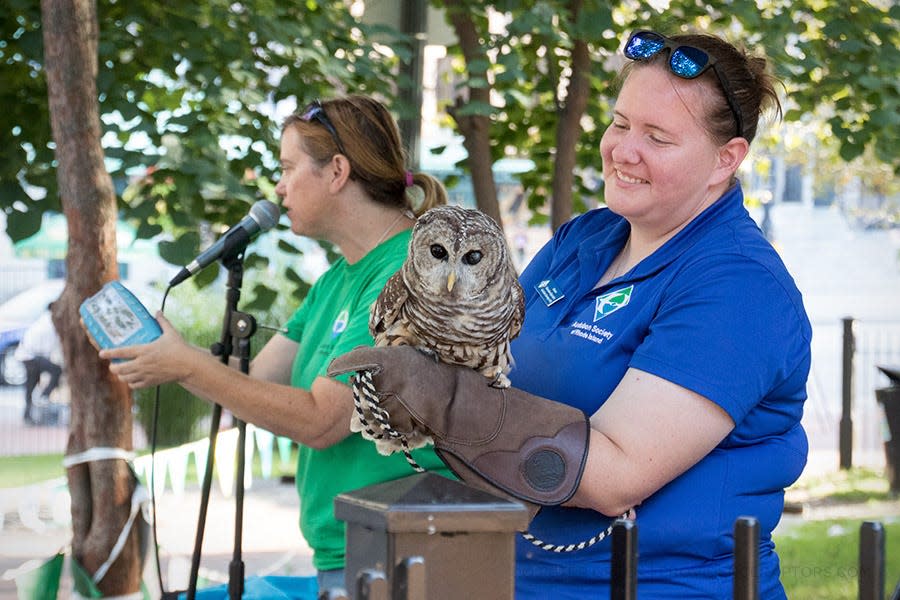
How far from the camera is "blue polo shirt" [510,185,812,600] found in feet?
4.71

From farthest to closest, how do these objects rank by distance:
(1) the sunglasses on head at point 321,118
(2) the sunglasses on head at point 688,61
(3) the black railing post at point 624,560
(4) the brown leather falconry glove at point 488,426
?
1. (1) the sunglasses on head at point 321,118
2. (2) the sunglasses on head at point 688,61
3. (4) the brown leather falconry glove at point 488,426
4. (3) the black railing post at point 624,560

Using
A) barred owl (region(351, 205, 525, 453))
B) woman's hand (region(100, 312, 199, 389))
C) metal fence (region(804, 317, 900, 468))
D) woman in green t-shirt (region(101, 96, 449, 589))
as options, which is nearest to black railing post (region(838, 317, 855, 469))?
metal fence (region(804, 317, 900, 468))

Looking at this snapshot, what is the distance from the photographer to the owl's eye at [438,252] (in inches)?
56.6

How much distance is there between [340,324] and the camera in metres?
2.36

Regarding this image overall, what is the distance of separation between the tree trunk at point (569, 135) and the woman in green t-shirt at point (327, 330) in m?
1.32

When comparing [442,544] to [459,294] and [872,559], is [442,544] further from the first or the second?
[459,294]

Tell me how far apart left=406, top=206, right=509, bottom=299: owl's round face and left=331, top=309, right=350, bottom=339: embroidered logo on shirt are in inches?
34.3

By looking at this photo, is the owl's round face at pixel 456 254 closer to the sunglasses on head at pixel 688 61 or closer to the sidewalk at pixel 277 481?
the sunglasses on head at pixel 688 61

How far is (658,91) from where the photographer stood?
62.3 inches

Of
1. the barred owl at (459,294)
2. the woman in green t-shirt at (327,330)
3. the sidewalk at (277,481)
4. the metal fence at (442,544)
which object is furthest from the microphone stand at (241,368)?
the metal fence at (442,544)

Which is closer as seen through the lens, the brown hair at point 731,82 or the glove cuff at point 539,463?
the glove cuff at point 539,463

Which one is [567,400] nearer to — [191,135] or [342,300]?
[342,300]

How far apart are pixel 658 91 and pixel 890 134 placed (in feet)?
7.57

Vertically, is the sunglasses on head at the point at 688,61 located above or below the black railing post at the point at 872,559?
above
